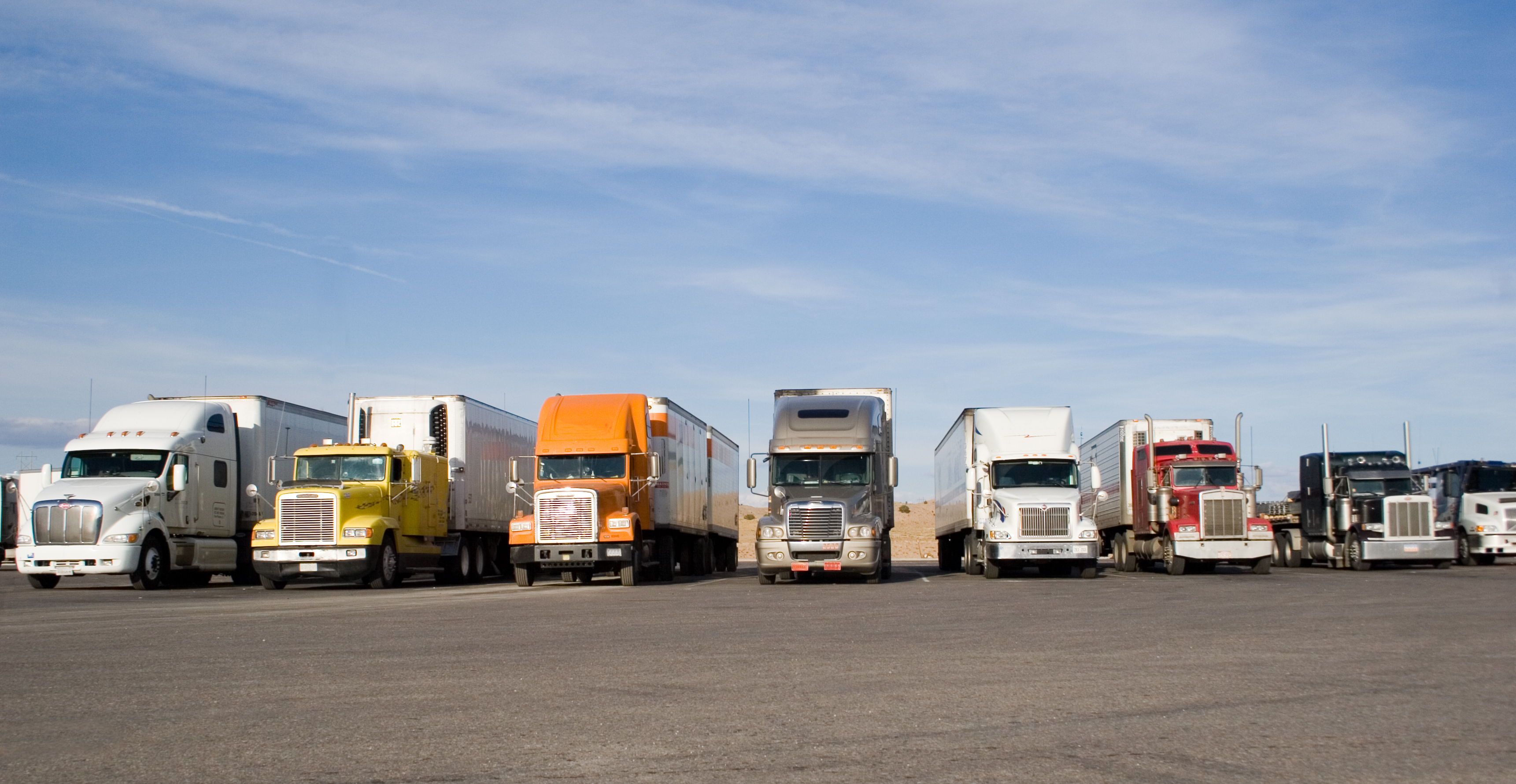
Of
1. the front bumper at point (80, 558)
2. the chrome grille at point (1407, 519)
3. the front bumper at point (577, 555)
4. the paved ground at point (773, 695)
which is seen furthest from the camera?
the chrome grille at point (1407, 519)

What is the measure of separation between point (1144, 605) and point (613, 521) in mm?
11997

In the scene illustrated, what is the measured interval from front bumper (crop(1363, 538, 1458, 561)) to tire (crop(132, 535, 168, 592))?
96.9 ft

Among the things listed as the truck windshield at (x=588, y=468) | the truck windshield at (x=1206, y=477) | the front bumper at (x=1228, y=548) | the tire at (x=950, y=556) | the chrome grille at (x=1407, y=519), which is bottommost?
the tire at (x=950, y=556)

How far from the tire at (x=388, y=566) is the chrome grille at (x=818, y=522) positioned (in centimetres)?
868

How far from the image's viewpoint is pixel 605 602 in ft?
70.0

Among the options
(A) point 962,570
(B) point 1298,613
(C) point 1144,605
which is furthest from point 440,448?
(B) point 1298,613

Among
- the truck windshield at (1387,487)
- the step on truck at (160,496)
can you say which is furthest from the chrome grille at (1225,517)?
the step on truck at (160,496)

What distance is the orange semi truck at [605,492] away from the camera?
27.5m

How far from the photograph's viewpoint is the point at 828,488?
28000 mm

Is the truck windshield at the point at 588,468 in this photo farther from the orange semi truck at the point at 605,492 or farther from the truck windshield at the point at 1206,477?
the truck windshield at the point at 1206,477

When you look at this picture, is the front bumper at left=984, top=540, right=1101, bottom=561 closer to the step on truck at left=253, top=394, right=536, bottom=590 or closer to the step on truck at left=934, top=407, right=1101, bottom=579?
the step on truck at left=934, top=407, right=1101, bottom=579

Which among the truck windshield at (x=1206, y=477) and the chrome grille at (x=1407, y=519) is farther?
the chrome grille at (x=1407, y=519)

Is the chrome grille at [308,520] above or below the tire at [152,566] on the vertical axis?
above

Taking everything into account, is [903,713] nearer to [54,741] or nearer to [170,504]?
[54,741]
